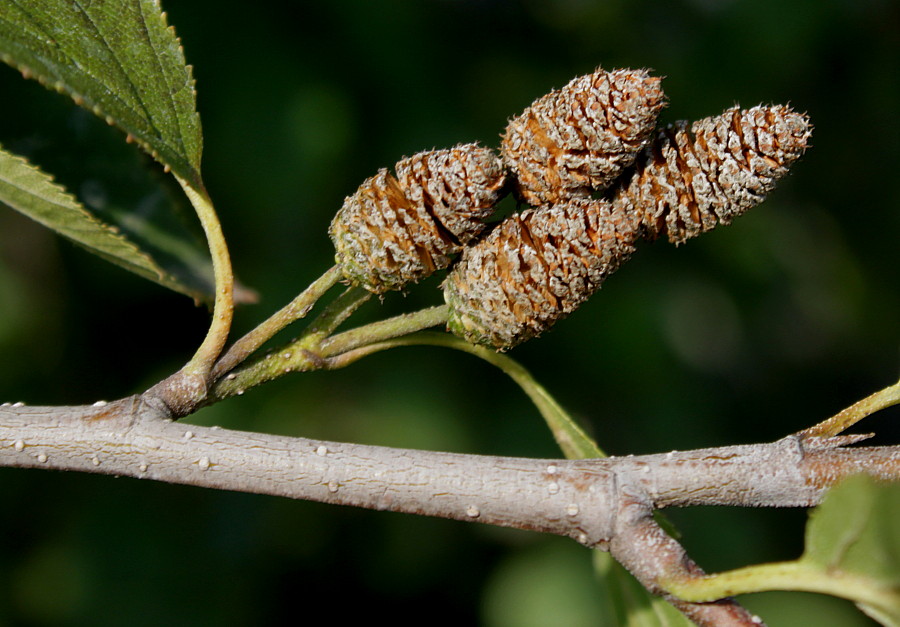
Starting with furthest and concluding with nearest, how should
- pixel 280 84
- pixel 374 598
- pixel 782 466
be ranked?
1. pixel 374 598
2. pixel 280 84
3. pixel 782 466

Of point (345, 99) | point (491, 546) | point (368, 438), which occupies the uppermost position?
point (345, 99)

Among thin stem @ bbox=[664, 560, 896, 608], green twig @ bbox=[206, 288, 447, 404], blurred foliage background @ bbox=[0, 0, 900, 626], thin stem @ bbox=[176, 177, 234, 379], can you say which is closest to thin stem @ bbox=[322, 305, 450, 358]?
green twig @ bbox=[206, 288, 447, 404]

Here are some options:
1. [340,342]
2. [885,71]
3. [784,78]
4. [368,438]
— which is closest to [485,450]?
[368,438]

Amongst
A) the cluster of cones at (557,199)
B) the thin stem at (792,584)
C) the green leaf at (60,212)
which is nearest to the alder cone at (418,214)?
the cluster of cones at (557,199)

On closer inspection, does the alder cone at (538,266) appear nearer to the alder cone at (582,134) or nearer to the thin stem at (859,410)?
the alder cone at (582,134)

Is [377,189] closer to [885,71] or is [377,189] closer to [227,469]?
[227,469]

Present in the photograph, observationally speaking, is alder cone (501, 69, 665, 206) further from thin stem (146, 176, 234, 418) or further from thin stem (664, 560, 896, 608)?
thin stem (664, 560, 896, 608)
